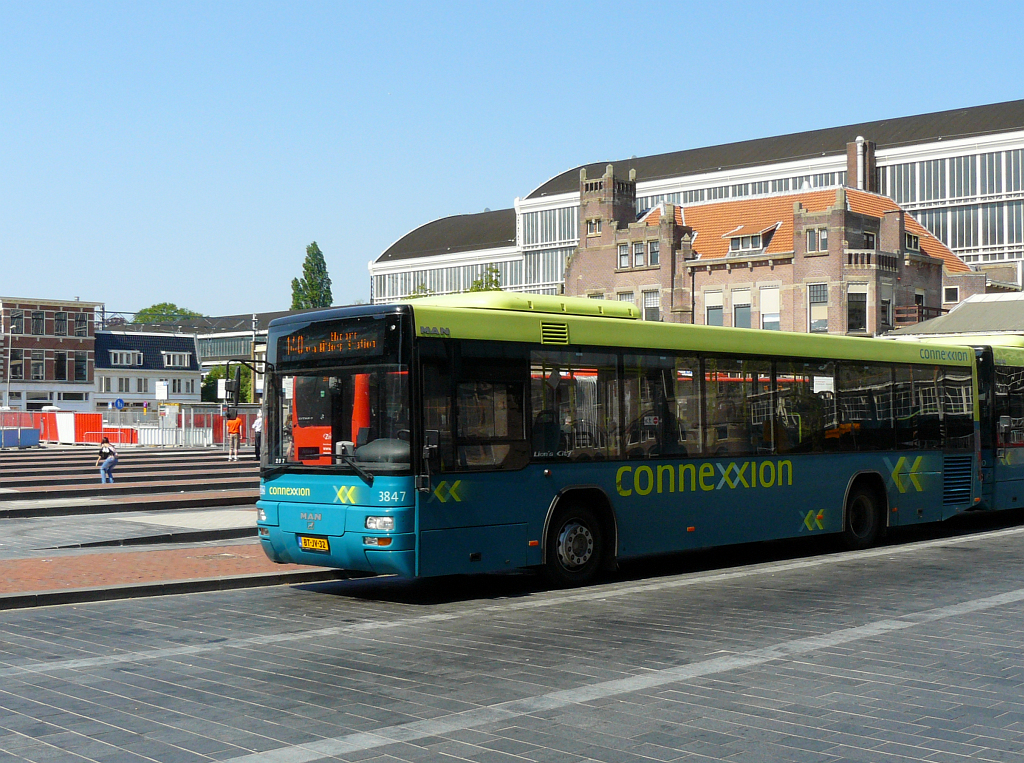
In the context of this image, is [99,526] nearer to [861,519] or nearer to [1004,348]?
[861,519]

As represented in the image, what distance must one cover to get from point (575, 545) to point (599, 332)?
2.23m

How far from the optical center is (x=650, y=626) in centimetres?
945

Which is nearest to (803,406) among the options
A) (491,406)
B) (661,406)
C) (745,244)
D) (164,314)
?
(661,406)

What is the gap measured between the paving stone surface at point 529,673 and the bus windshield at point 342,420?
1.37m

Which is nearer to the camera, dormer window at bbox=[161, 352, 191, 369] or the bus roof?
the bus roof

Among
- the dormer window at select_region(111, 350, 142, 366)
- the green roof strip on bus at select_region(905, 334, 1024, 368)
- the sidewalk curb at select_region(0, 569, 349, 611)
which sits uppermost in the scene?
the dormer window at select_region(111, 350, 142, 366)

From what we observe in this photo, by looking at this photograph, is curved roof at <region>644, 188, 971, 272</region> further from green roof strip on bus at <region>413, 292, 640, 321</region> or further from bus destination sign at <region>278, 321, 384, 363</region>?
bus destination sign at <region>278, 321, 384, 363</region>

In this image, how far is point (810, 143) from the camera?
8394 cm

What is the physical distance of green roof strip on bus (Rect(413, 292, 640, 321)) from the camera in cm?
1170

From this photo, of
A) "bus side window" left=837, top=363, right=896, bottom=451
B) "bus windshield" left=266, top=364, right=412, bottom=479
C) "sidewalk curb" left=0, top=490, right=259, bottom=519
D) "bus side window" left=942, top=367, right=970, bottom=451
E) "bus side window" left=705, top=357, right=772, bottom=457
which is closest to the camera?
"bus windshield" left=266, top=364, right=412, bottom=479

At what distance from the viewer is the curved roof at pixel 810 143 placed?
76.5m

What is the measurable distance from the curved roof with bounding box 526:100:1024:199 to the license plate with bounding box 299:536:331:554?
2723 inches

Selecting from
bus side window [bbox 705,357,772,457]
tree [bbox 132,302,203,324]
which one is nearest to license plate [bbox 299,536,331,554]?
bus side window [bbox 705,357,772,457]

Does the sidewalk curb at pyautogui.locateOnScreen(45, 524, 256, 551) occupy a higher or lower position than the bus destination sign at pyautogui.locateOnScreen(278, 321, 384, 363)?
lower
